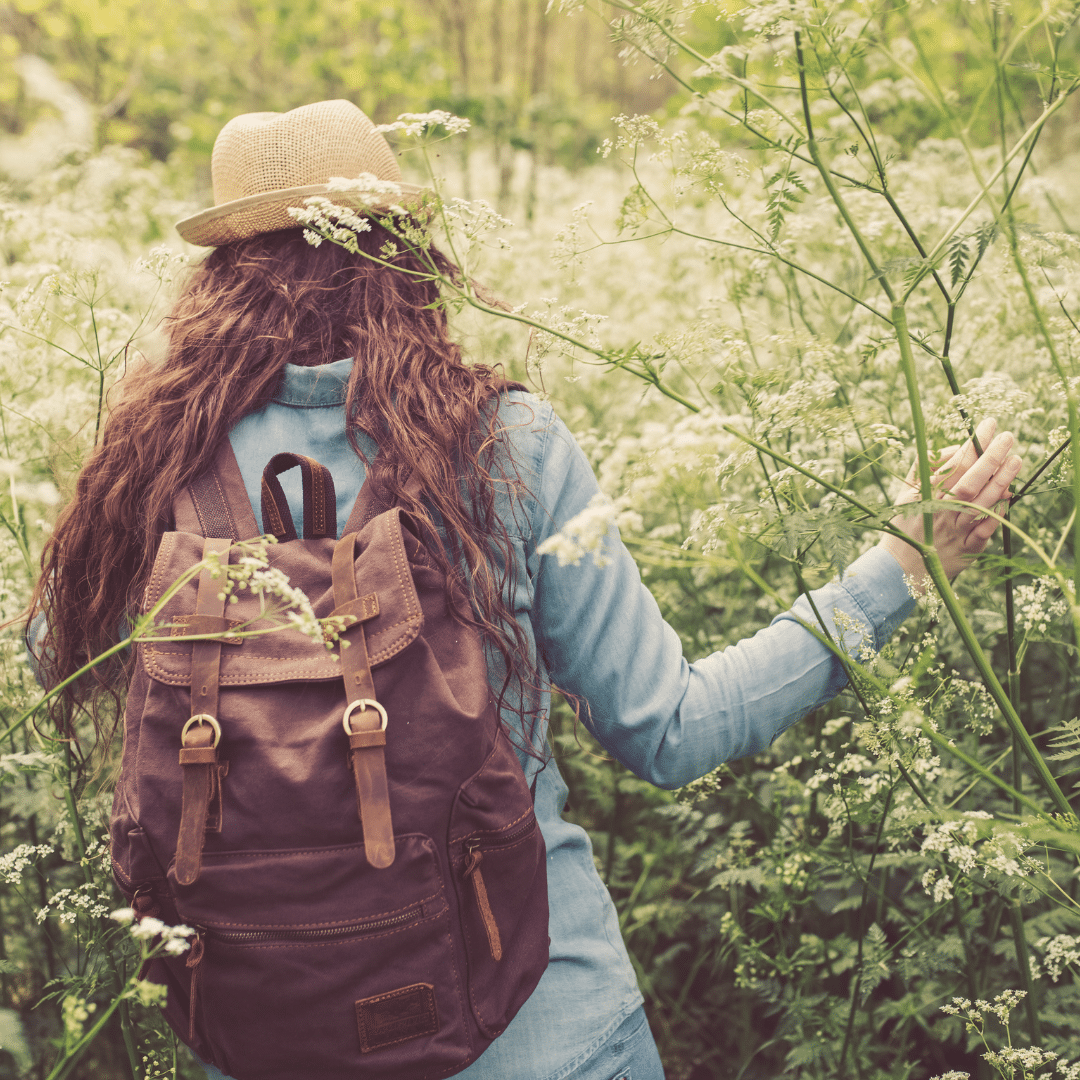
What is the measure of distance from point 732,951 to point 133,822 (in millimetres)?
1902

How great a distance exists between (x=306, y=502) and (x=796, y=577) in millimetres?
888

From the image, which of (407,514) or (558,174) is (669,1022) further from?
(558,174)

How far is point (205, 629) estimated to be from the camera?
48.8 inches

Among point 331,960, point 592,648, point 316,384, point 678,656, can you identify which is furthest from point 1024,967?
point 316,384

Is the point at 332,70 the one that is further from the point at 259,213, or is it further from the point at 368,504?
the point at 368,504

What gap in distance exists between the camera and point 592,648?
1441 millimetres

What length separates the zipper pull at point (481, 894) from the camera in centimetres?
125

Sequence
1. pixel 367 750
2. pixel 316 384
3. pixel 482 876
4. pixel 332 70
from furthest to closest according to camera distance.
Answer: pixel 332 70 → pixel 316 384 → pixel 482 876 → pixel 367 750

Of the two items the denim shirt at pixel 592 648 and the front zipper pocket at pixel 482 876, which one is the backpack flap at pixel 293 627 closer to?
the denim shirt at pixel 592 648

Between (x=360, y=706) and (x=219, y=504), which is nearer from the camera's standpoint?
(x=360, y=706)

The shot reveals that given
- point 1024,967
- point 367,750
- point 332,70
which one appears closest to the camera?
point 367,750

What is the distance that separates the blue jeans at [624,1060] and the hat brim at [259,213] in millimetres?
1523

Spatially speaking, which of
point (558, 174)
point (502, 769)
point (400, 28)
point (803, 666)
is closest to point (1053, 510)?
point (803, 666)

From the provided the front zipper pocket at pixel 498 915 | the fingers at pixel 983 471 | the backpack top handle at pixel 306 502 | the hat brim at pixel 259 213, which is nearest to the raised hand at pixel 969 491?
the fingers at pixel 983 471
